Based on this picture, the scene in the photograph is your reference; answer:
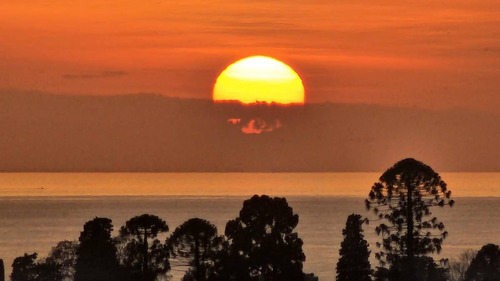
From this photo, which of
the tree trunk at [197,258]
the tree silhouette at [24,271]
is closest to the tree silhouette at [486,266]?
the tree trunk at [197,258]

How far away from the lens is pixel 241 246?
7106cm

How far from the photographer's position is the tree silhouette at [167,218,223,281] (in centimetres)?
7175

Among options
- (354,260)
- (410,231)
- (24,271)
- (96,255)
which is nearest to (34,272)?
(24,271)

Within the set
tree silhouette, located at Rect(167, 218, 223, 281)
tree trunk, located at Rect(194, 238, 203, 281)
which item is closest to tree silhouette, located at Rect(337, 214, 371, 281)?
tree silhouette, located at Rect(167, 218, 223, 281)

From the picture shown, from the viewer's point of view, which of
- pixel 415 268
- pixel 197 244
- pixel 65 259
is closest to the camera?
pixel 197 244

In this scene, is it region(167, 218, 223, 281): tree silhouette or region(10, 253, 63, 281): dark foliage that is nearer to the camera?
region(167, 218, 223, 281): tree silhouette

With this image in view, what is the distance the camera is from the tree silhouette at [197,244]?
7175 cm

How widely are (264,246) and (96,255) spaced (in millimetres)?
8002

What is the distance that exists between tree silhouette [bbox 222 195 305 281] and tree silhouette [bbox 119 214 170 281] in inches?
133

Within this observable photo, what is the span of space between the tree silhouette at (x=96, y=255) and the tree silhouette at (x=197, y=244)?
9.33 ft

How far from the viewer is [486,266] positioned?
78.9m

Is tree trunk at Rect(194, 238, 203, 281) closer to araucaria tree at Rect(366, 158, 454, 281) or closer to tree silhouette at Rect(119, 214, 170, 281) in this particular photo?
tree silhouette at Rect(119, 214, 170, 281)

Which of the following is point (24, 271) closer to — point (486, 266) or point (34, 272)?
point (34, 272)

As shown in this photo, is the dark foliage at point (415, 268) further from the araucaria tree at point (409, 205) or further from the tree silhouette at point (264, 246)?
the tree silhouette at point (264, 246)
